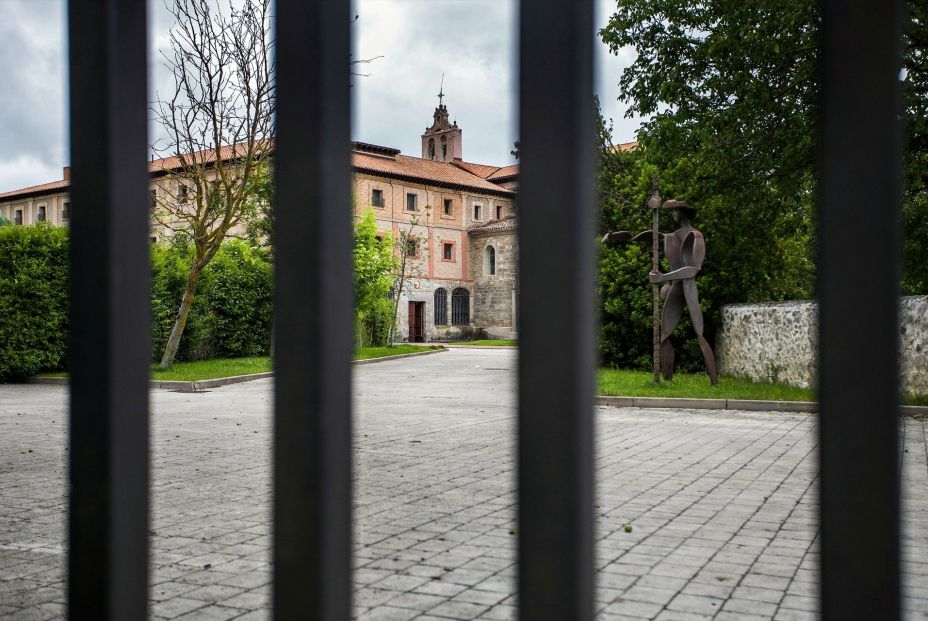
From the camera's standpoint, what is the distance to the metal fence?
0.68 m

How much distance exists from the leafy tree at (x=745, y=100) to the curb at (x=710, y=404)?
417 cm

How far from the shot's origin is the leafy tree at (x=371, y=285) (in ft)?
99.2

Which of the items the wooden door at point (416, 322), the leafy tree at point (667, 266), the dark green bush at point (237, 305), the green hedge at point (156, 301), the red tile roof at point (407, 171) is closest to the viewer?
the green hedge at point (156, 301)

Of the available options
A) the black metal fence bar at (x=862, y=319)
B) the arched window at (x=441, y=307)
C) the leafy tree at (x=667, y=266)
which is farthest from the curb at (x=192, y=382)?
the arched window at (x=441, y=307)

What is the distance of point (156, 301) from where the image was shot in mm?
22688

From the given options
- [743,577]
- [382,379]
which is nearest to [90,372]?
[743,577]

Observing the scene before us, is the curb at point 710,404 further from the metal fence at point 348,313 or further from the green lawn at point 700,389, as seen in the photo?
the metal fence at point 348,313

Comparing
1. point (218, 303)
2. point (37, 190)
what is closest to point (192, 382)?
point (218, 303)

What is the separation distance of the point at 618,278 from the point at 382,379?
6.18 meters

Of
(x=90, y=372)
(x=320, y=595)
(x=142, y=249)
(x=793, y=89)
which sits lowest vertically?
(x=320, y=595)

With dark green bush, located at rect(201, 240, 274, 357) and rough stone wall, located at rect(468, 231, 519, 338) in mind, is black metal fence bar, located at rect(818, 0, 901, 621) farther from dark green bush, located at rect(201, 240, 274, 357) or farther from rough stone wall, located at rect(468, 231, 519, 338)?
rough stone wall, located at rect(468, 231, 519, 338)

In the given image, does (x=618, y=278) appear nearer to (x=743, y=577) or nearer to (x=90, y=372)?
(x=743, y=577)

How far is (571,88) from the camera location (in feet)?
2.48

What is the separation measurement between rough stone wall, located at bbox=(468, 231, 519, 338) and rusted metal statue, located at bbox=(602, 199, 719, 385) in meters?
35.1
